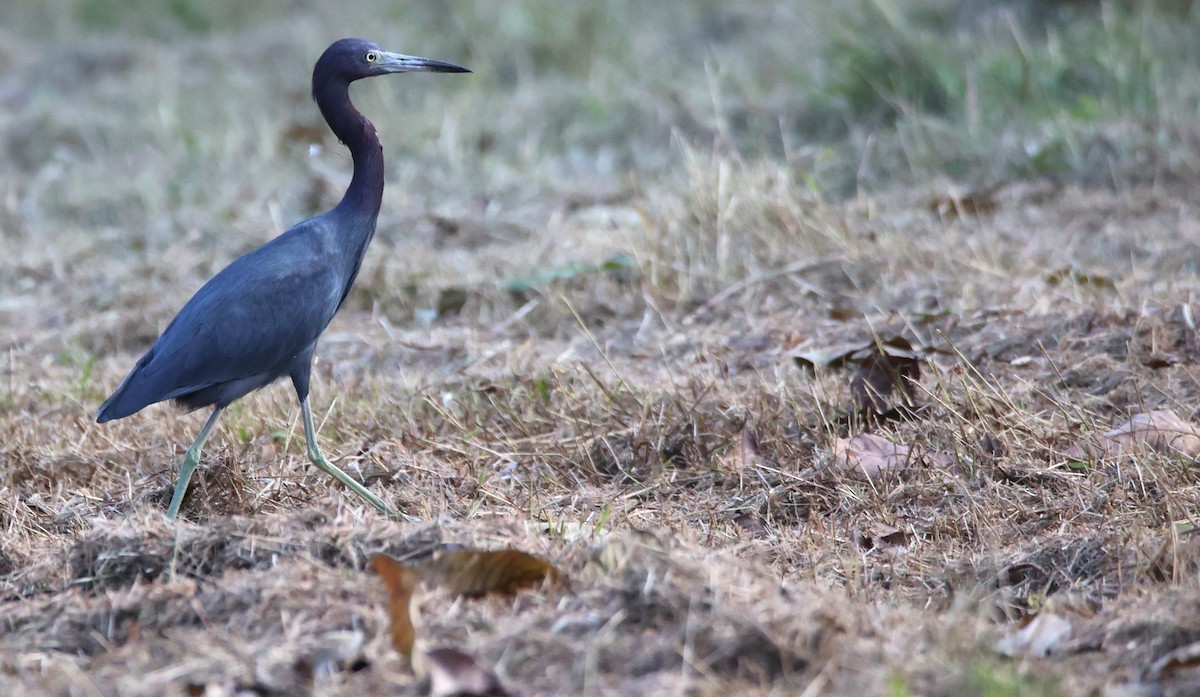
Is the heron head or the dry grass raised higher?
the heron head

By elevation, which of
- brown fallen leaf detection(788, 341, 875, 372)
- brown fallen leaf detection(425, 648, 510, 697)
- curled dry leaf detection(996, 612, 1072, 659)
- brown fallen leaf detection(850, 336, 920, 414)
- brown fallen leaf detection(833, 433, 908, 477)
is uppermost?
brown fallen leaf detection(425, 648, 510, 697)

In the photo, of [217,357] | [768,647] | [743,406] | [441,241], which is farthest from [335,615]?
[441,241]

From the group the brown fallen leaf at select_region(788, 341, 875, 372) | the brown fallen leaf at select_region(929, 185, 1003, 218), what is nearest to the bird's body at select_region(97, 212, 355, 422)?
the brown fallen leaf at select_region(788, 341, 875, 372)

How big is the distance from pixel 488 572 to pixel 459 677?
453 millimetres

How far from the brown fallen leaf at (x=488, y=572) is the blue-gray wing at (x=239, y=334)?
135 centimetres

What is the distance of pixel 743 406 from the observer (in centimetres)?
402

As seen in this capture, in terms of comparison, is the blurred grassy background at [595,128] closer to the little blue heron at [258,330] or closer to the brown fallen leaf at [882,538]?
the little blue heron at [258,330]

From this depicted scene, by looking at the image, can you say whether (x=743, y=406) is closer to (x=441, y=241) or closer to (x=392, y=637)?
(x=392, y=637)

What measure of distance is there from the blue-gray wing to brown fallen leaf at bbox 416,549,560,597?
1351 millimetres

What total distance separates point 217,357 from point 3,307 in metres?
3.20

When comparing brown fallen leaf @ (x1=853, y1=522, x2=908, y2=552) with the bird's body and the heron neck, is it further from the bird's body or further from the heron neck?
the heron neck

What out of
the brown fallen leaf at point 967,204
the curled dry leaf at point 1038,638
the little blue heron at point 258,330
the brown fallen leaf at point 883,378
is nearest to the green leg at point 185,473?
the little blue heron at point 258,330

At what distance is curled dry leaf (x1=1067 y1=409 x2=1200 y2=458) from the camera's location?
3.48m

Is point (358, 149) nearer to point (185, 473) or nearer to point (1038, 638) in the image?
point (185, 473)
